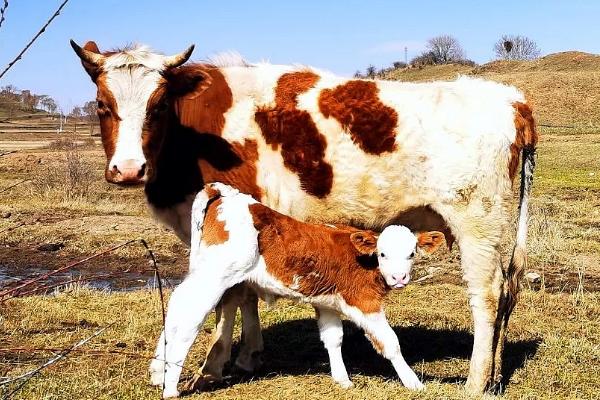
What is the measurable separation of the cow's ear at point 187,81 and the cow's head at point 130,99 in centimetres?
11

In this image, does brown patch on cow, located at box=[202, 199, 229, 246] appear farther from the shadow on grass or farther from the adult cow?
the shadow on grass

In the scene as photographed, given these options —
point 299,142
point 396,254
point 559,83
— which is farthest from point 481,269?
point 559,83

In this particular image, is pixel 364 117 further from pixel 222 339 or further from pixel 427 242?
pixel 222 339

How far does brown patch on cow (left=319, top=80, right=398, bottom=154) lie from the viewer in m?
6.96

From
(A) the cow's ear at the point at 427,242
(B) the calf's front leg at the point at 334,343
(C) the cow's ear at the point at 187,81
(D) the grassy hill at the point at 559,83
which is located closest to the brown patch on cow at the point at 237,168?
(C) the cow's ear at the point at 187,81

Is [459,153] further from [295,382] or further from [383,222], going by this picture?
[295,382]

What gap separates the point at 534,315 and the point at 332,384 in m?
4.04

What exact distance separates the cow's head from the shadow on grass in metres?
2.25

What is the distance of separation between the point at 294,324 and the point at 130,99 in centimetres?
408

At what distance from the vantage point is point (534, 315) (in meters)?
9.62

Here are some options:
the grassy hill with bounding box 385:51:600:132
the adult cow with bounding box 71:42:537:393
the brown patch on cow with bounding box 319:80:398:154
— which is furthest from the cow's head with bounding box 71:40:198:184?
the grassy hill with bounding box 385:51:600:132

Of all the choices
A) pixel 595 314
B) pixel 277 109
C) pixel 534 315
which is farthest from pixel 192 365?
pixel 595 314

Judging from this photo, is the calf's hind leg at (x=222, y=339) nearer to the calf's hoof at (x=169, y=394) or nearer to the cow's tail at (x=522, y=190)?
the calf's hoof at (x=169, y=394)

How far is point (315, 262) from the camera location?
6422 mm
